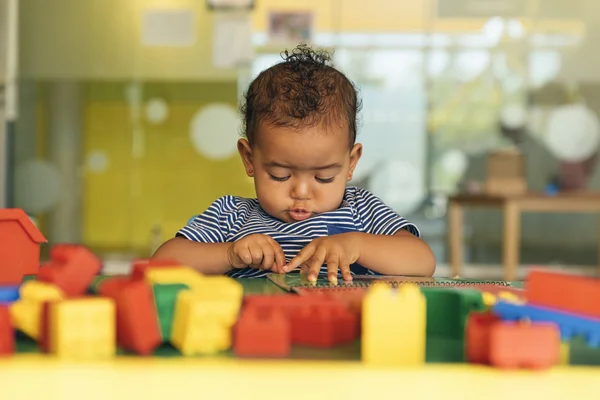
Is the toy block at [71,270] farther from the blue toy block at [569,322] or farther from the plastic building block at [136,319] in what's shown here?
the blue toy block at [569,322]

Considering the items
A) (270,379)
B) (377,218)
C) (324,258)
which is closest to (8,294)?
(270,379)

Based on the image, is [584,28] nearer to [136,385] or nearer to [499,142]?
[499,142]

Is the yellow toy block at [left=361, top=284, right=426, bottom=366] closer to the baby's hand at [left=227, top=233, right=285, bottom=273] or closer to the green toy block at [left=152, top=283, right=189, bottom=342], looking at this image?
the green toy block at [left=152, top=283, right=189, bottom=342]

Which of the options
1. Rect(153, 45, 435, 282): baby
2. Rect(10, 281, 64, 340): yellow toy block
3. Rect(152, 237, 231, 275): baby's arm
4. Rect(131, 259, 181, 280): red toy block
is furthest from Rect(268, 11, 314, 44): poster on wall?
Rect(10, 281, 64, 340): yellow toy block

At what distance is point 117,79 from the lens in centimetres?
489

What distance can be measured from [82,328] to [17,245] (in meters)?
0.44

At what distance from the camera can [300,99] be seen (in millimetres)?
1285

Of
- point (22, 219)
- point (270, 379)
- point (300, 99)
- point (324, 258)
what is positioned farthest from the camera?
point (300, 99)

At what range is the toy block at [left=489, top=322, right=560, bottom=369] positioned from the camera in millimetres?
455

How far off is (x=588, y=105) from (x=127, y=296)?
15.8 ft

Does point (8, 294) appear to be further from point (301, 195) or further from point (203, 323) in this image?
point (301, 195)

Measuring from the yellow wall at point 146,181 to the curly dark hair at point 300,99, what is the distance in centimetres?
354

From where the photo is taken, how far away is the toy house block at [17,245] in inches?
33.9

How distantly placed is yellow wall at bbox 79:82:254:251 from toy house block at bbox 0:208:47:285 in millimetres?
3992
